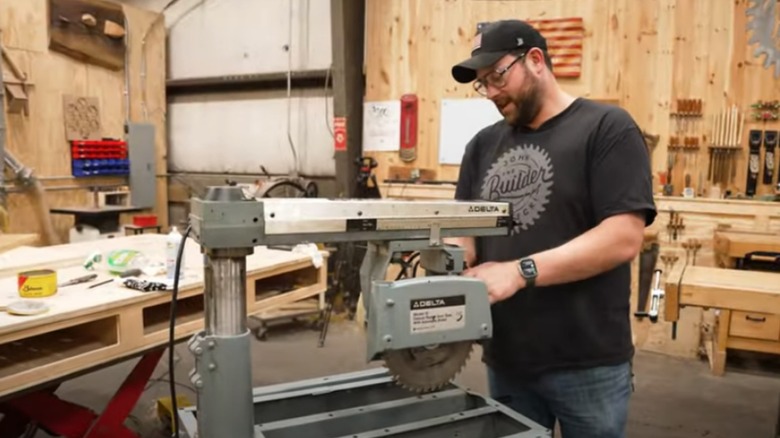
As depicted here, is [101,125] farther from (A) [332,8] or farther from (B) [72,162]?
(A) [332,8]

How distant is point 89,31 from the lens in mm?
4828

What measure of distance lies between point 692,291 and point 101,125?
15.3ft

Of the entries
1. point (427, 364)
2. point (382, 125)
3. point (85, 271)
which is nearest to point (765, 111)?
point (382, 125)

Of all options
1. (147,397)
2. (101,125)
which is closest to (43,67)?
(101,125)

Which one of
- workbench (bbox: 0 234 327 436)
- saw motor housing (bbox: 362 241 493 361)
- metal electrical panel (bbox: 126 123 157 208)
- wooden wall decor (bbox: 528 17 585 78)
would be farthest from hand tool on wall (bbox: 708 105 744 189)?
metal electrical panel (bbox: 126 123 157 208)

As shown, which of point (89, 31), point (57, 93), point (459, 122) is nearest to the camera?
point (459, 122)

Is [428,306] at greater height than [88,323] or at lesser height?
greater

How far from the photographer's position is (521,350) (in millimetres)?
1315

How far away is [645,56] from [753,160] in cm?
85

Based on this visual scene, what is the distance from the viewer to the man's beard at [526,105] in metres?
1.30

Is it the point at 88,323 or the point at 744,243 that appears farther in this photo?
the point at 744,243

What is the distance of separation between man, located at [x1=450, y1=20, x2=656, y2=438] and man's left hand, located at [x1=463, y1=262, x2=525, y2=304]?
4.3 inches

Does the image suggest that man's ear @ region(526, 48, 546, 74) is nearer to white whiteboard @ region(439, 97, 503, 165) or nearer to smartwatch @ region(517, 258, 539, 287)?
smartwatch @ region(517, 258, 539, 287)

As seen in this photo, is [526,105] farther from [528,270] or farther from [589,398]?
[589,398]
